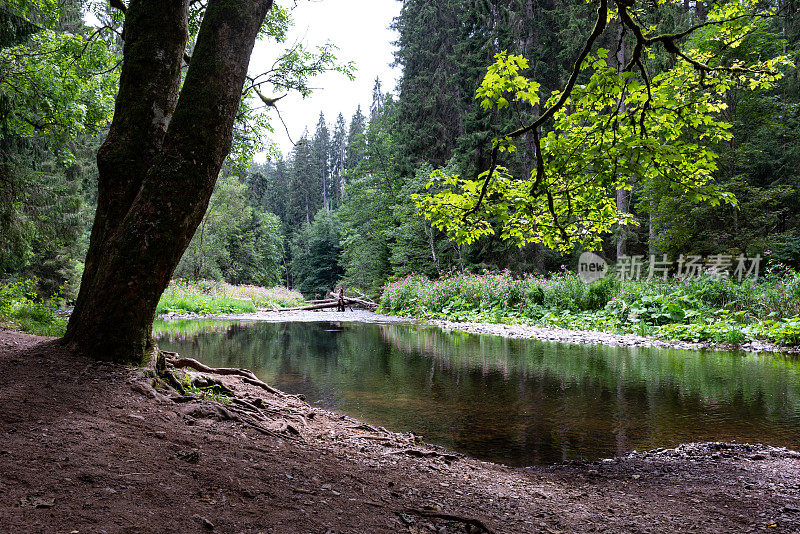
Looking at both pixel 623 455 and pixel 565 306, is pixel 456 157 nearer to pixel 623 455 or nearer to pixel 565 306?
pixel 565 306

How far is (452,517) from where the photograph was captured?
7.58 feet

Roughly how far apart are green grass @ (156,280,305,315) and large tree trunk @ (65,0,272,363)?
16460 millimetres

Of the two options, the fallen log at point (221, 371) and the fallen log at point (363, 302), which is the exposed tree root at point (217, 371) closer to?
the fallen log at point (221, 371)

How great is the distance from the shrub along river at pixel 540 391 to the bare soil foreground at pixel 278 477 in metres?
0.60

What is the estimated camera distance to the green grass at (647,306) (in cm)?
1023

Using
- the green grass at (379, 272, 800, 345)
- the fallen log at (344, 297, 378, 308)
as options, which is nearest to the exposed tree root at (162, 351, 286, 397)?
the green grass at (379, 272, 800, 345)

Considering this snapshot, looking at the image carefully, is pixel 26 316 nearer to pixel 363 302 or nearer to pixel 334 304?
pixel 334 304

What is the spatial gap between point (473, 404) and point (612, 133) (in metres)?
3.38

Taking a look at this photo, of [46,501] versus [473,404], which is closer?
[46,501]

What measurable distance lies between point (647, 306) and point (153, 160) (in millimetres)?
12678

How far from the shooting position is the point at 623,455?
3926 mm

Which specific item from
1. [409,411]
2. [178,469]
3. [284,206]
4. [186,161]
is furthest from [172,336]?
[284,206]

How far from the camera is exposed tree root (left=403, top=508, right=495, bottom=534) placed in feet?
7.27

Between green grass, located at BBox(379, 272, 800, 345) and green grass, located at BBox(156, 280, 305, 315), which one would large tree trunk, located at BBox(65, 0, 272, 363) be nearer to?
green grass, located at BBox(379, 272, 800, 345)
